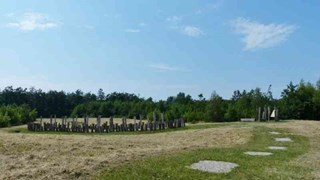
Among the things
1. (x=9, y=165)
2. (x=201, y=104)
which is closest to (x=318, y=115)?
(x=201, y=104)

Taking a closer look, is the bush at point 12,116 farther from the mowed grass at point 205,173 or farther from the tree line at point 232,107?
the mowed grass at point 205,173

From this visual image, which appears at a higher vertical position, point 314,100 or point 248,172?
point 314,100

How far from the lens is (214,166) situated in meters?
12.6

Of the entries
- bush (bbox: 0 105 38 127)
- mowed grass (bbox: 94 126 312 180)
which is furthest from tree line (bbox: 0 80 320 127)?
mowed grass (bbox: 94 126 312 180)

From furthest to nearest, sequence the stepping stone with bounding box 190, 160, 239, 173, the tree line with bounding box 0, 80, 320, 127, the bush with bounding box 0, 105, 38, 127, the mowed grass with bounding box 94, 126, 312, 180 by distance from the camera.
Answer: the bush with bounding box 0, 105, 38, 127 → the tree line with bounding box 0, 80, 320, 127 → the stepping stone with bounding box 190, 160, 239, 173 → the mowed grass with bounding box 94, 126, 312, 180

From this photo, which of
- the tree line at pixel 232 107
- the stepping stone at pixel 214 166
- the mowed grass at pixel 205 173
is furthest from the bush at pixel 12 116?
the stepping stone at pixel 214 166

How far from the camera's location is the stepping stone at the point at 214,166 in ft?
39.4

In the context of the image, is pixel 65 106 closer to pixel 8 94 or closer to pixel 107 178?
pixel 8 94

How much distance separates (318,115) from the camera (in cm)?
5559

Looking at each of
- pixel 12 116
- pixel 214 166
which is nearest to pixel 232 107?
pixel 12 116

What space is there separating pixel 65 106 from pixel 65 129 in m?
82.9

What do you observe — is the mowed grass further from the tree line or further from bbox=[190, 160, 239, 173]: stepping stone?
the tree line

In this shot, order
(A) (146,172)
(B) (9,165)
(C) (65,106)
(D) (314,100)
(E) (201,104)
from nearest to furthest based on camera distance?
1. (A) (146,172)
2. (B) (9,165)
3. (D) (314,100)
4. (E) (201,104)
5. (C) (65,106)

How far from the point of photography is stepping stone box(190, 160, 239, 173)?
1202cm
